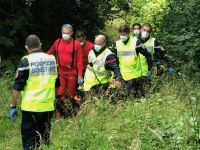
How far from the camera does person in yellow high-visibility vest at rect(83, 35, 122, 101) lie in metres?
6.83

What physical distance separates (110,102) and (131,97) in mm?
465

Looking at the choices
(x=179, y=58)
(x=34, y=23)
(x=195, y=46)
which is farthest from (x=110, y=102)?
(x=34, y=23)

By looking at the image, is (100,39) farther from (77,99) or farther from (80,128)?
(80,128)

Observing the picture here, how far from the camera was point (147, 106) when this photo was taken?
586cm

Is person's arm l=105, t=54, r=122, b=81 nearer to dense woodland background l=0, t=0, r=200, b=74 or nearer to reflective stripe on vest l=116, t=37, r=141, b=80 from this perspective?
reflective stripe on vest l=116, t=37, r=141, b=80

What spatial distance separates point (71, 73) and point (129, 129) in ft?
10.2

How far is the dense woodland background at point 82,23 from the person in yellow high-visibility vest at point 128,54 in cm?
130

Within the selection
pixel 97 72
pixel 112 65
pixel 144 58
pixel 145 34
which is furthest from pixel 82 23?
pixel 112 65

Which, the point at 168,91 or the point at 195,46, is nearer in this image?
the point at 168,91

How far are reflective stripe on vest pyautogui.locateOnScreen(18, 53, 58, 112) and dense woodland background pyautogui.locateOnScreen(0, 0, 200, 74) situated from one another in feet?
13.8

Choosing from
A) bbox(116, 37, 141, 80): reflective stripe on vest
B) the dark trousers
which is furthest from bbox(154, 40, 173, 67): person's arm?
the dark trousers

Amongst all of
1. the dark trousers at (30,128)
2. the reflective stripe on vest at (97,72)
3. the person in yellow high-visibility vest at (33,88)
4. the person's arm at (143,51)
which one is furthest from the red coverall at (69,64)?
the dark trousers at (30,128)

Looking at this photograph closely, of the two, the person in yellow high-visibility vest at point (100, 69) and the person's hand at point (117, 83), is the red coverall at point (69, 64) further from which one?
the person's hand at point (117, 83)

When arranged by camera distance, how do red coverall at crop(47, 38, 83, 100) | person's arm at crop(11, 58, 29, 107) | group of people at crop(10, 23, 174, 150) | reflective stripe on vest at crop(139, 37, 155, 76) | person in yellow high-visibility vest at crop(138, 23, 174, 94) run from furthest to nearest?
person in yellow high-visibility vest at crop(138, 23, 174, 94), reflective stripe on vest at crop(139, 37, 155, 76), red coverall at crop(47, 38, 83, 100), group of people at crop(10, 23, 174, 150), person's arm at crop(11, 58, 29, 107)
